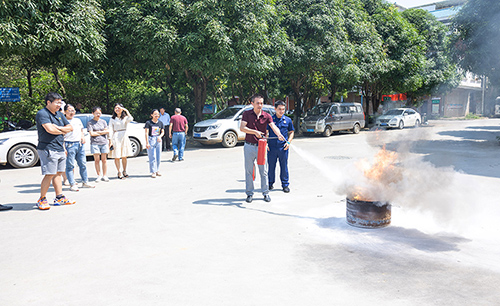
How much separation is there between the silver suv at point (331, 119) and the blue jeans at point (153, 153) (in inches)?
546

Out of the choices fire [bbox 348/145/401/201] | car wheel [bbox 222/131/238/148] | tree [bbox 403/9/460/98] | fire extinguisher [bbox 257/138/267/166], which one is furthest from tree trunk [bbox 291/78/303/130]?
fire [bbox 348/145/401/201]

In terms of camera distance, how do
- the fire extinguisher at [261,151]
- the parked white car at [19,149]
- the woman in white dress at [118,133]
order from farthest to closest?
the parked white car at [19,149]
the woman in white dress at [118,133]
the fire extinguisher at [261,151]

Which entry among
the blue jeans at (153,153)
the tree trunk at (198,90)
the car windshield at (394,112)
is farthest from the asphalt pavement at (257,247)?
the car windshield at (394,112)

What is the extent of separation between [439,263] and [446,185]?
1.44m

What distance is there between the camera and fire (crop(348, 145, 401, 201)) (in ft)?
17.4

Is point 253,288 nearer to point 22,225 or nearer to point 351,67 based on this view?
point 22,225

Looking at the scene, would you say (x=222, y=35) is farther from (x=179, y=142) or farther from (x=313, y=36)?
(x=313, y=36)

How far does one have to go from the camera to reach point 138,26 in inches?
593

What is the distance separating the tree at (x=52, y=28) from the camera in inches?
469

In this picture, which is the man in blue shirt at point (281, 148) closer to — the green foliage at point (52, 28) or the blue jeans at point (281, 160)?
the blue jeans at point (281, 160)

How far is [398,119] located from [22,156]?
2498 centimetres

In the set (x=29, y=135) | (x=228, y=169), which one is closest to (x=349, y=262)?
(x=228, y=169)

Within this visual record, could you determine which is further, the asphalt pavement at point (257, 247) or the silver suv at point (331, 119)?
the silver suv at point (331, 119)

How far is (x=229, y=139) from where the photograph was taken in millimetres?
17031
